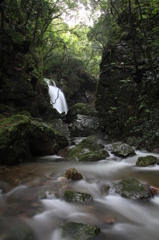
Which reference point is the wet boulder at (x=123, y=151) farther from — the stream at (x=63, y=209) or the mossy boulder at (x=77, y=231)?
the mossy boulder at (x=77, y=231)

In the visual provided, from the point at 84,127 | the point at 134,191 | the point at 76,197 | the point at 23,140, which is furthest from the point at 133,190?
the point at 84,127

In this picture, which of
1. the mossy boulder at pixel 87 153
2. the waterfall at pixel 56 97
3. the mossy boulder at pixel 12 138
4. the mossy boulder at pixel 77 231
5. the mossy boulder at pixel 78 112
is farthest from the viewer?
the waterfall at pixel 56 97

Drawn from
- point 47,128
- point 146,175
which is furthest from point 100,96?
point 146,175

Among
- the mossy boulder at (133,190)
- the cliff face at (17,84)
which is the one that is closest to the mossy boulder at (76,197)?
the mossy boulder at (133,190)

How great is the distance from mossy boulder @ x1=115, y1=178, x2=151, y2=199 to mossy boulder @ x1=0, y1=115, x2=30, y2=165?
3.44m

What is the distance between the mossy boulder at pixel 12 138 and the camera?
5027 millimetres

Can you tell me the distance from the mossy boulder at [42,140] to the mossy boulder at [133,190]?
179 inches

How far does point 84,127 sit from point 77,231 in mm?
10110

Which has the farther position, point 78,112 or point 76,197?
point 78,112

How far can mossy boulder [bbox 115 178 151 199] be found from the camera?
3.15 meters

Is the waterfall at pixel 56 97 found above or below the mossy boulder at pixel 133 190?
above

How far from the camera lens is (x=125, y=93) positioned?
9.72 m

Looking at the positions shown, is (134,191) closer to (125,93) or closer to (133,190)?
(133,190)

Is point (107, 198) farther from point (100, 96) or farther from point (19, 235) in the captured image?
point (100, 96)
